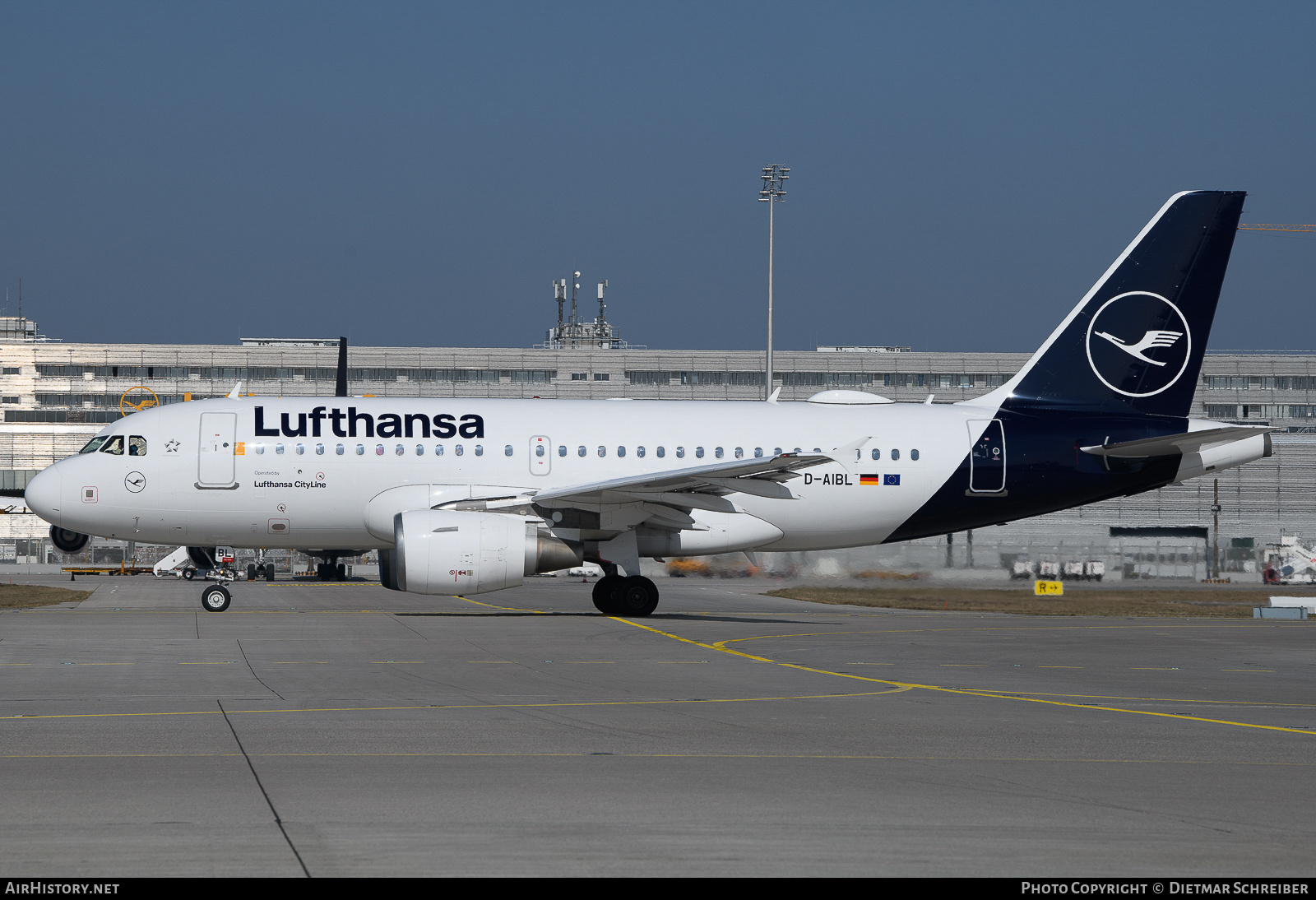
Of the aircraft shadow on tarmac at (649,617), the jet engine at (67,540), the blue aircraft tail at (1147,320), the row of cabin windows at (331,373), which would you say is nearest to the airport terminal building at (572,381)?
the row of cabin windows at (331,373)

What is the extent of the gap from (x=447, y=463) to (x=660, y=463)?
4432mm

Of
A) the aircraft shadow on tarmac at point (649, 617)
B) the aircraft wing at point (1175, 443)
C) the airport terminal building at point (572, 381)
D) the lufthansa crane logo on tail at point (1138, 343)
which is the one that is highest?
the airport terminal building at point (572, 381)

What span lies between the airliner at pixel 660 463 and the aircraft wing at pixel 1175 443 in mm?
57

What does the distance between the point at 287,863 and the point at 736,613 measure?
24.1 m

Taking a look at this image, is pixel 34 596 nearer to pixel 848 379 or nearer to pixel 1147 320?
pixel 1147 320

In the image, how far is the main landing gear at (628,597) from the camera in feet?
88.9

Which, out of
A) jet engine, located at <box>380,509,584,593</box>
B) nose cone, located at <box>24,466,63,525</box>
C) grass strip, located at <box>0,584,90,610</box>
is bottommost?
grass strip, located at <box>0,584,90,610</box>

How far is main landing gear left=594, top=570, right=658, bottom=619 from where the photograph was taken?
2711cm

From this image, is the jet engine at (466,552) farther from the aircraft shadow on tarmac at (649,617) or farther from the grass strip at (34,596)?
the grass strip at (34,596)

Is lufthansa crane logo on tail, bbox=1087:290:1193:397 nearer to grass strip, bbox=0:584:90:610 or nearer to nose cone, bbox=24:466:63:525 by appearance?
nose cone, bbox=24:466:63:525

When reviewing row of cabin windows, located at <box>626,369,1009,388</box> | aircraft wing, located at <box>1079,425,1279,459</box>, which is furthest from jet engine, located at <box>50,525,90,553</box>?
row of cabin windows, located at <box>626,369,1009,388</box>

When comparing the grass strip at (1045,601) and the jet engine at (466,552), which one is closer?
the jet engine at (466,552)

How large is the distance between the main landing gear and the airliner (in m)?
0.06

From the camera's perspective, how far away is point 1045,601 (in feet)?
120
